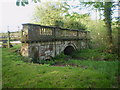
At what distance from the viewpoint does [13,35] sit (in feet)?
37.3

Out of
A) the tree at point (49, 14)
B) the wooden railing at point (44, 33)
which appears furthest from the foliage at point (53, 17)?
the wooden railing at point (44, 33)

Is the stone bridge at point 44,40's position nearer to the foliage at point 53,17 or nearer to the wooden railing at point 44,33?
the wooden railing at point 44,33

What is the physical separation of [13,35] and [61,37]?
4605 mm

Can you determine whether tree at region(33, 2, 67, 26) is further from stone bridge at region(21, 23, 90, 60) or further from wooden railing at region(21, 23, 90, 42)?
stone bridge at region(21, 23, 90, 60)

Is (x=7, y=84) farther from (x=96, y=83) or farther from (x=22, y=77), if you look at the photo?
(x=96, y=83)

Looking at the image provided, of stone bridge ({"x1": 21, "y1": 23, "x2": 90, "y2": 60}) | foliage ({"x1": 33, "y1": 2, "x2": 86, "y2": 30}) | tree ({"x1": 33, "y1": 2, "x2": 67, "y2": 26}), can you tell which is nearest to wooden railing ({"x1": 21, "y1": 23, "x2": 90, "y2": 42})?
stone bridge ({"x1": 21, "y1": 23, "x2": 90, "y2": 60})

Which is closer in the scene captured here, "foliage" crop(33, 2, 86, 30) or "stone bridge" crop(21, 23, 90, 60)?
"stone bridge" crop(21, 23, 90, 60)

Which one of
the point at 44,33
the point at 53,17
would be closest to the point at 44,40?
the point at 44,33

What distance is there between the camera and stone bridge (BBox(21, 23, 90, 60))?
26.7 ft

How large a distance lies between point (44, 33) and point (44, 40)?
588mm

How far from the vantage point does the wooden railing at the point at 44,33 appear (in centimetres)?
808

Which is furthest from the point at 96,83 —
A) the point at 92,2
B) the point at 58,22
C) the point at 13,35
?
the point at 58,22

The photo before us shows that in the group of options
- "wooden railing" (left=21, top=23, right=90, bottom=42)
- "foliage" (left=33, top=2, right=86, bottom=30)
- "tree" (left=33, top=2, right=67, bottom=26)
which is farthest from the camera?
"tree" (left=33, top=2, right=67, bottom=26)

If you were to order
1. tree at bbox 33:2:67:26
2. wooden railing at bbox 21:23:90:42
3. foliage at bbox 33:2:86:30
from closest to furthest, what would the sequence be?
wooden railing at bbox 21:23:90:42, foliage at bbox 33:2:86:30, tree at bbox 33:2:67:26
